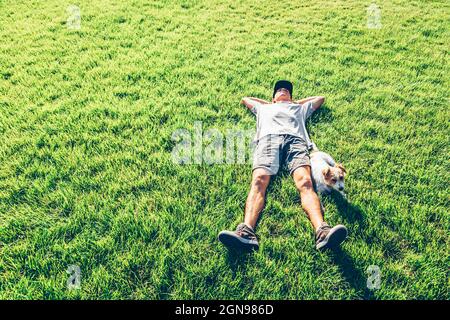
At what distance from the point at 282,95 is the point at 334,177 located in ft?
5.65

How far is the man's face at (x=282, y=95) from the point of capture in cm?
443

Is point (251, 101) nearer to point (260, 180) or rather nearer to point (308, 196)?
point (260, 180)

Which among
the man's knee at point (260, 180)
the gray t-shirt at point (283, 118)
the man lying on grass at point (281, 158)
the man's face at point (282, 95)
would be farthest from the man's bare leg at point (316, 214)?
the man's face at point (282, 95)

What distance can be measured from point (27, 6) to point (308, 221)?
8051 millimetres

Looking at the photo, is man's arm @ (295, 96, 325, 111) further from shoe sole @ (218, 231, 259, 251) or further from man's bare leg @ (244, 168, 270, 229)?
shoe sole @ (218, 231, 259, 251)

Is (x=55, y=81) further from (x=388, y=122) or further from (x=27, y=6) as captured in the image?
(x=388, y=122)

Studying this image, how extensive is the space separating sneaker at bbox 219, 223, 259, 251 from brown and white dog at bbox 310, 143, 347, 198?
1001mm

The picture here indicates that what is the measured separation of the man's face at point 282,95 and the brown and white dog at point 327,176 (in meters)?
1.33

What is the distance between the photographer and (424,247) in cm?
291

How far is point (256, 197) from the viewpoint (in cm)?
323

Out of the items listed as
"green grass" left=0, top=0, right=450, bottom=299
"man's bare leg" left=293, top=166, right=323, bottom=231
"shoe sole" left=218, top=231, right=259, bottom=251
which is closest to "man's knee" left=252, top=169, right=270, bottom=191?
"green grass" left=0, top=0, right=450, bottom=299

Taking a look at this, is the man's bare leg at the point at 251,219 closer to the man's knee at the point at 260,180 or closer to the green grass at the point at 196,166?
the man's knee at the point at 260,180

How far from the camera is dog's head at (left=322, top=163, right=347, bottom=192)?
10.6 feet
